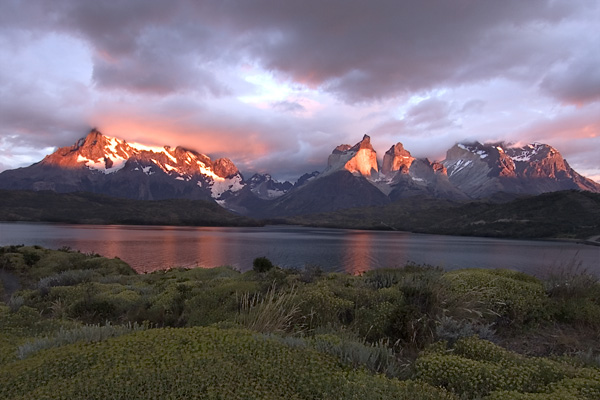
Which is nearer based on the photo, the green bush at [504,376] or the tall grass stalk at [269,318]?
the green bush at [504,376]

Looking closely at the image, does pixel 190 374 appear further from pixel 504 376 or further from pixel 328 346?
pixel 504 376

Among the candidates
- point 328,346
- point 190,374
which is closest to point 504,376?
point 328,346

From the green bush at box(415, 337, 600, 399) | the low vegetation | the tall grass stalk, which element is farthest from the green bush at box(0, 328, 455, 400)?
the tall grass stalk

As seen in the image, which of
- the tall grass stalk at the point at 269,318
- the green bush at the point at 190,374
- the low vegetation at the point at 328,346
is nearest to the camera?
the green bush at the point at 190,374

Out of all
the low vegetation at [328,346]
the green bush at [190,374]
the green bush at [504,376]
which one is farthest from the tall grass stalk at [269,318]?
the green bush at [504,376]

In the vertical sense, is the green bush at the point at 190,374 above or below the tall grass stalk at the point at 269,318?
above

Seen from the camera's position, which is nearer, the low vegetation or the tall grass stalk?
the low vegetation

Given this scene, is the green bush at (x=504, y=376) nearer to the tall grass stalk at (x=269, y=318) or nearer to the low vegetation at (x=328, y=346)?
the low vegetation at (x=328, y=346)

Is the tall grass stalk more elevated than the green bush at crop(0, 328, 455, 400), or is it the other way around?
the green bush at crop(0, 328, 455, 400)

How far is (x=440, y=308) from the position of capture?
876 cm

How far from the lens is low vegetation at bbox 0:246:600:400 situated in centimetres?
389

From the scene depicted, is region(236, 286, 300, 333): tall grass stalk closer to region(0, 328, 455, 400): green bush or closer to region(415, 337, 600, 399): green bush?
region(0, 328, 455, 400): green bush

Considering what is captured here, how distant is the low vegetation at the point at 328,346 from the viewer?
12.8 ft

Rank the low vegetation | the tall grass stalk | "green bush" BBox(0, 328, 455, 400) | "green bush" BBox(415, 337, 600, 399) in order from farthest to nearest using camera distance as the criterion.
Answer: the tall grass stalk
"green bush" BBox(415, 337, 600, 399)
the low vegetation
"green bush" BBox(0, 328, 455, 400)
